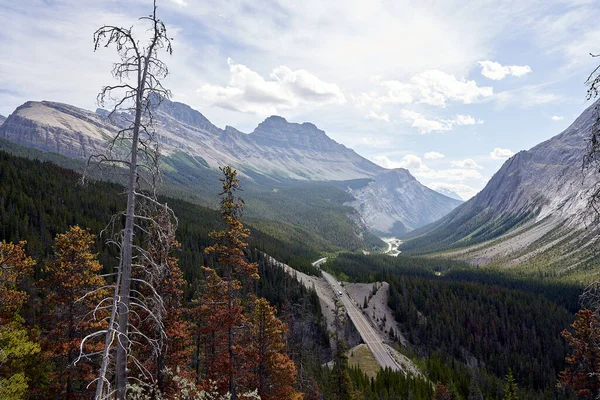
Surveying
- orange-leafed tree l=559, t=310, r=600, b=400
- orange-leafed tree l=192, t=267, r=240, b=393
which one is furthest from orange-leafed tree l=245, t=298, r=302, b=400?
orange-leafed tree l=559, t=310, r=600, b=400

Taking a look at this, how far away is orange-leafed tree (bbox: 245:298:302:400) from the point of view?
26000 millimetres

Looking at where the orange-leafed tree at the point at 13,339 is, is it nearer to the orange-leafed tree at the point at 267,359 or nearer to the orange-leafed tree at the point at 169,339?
the orange-leafed tree at the point at 169,339

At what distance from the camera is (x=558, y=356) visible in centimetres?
10694

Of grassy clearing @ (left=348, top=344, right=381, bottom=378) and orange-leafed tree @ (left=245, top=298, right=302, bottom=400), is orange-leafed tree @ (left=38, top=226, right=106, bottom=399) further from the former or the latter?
grassy clearing @ (left=348, top=344, right=381, bottom=378)

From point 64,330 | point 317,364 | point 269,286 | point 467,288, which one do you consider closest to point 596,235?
point 64,330

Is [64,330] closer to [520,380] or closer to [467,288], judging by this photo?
[520,380]

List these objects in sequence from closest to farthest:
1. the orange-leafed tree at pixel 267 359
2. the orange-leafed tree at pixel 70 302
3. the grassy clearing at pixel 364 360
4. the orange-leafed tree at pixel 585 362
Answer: the orange-leafed tree at pixel 70 302 → the orange-leafed tree at pixel 267 359 → the orange-leafed tree at pixel 585 362 → the grassy clearing at pixel 364 360

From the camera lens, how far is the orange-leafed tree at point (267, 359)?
85.3 ft

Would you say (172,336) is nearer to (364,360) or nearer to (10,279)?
(10,279)

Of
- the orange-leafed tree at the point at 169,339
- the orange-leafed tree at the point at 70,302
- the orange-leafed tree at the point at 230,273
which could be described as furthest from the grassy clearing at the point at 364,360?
the orange-leafed tree at the point at 70,302

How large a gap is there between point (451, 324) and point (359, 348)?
52844 mm

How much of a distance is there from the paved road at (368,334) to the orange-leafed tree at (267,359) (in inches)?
2210

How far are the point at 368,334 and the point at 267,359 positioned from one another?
74193mm

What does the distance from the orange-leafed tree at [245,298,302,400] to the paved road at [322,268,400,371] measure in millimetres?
56135
